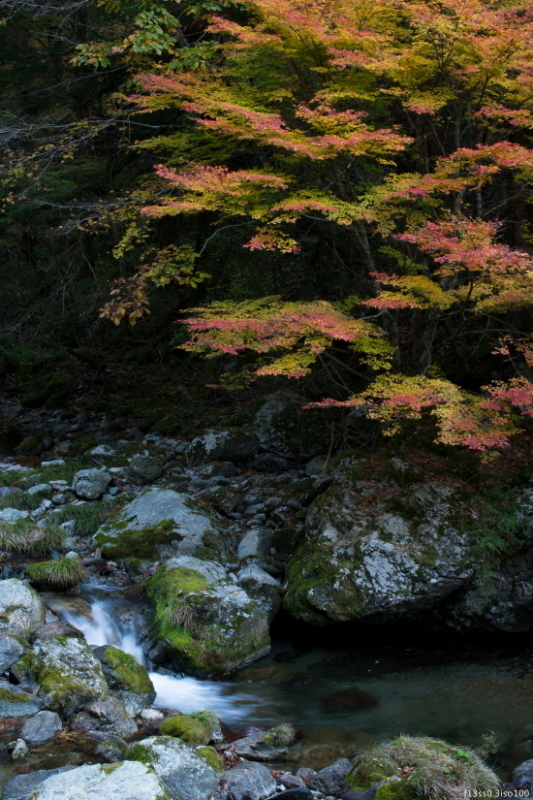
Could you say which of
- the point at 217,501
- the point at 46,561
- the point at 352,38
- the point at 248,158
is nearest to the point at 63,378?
the point at 248,158

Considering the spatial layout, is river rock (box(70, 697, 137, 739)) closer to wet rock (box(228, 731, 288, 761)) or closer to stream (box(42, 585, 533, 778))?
stream (box(42, 585, 533, 778))

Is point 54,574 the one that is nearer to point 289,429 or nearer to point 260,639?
point 260,639

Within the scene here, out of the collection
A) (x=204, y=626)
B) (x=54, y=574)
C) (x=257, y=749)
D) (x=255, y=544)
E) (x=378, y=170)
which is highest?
(x=378, y=170)

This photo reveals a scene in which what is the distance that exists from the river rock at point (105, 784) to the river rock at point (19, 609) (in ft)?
5.99

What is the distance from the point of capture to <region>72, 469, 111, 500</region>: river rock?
9.35 metres

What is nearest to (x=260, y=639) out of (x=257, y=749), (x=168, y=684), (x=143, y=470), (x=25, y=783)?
(x=168, y=684)

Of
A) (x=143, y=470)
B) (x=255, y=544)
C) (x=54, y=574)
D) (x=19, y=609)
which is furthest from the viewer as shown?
(x=143, y=470)

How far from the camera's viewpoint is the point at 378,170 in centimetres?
800

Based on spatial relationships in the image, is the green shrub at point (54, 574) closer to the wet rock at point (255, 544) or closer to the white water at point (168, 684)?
the white water at point (168, 684)

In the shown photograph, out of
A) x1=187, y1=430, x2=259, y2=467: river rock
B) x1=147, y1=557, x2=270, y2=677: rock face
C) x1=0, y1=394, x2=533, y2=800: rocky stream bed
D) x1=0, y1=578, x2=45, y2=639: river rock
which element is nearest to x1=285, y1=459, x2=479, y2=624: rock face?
x1=0, y1=394, x2=533, y2=800: rocky stream bed

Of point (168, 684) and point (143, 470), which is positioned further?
point (143, 470)

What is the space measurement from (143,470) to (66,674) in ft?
17.3

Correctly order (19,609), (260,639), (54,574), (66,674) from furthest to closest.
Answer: (54,574), (260,639), (19,609), (66,674)

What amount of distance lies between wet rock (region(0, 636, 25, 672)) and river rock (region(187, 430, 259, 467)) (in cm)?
577
